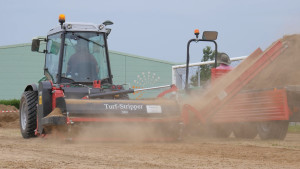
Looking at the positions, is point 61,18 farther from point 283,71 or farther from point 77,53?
point 283,71

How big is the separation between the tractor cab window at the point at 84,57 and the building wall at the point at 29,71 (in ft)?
68.3

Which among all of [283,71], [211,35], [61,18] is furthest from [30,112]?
[283,71]

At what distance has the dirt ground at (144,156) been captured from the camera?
6109 mm

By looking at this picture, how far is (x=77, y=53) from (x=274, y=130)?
4.32m

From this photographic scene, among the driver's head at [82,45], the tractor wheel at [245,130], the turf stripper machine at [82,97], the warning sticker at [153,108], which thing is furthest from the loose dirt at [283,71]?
the driver's head at [82,45]

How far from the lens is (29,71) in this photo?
33.8 m

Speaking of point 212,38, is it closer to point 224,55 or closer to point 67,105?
point 224,55

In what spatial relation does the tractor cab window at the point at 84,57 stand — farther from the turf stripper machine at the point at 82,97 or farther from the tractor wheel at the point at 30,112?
the tractor wheel at the point at 30,112

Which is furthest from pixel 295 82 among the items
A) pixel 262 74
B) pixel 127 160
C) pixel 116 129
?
pixel 127 160

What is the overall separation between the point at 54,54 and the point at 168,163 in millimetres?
5638

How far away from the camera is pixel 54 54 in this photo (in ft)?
36.5

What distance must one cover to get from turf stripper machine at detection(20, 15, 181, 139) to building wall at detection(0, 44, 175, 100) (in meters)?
20.9

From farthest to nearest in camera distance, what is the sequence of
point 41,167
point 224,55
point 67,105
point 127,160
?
point 224,55 → point 67,105 → point 127,160 → point 41,167

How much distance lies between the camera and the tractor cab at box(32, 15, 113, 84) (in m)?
10.7
